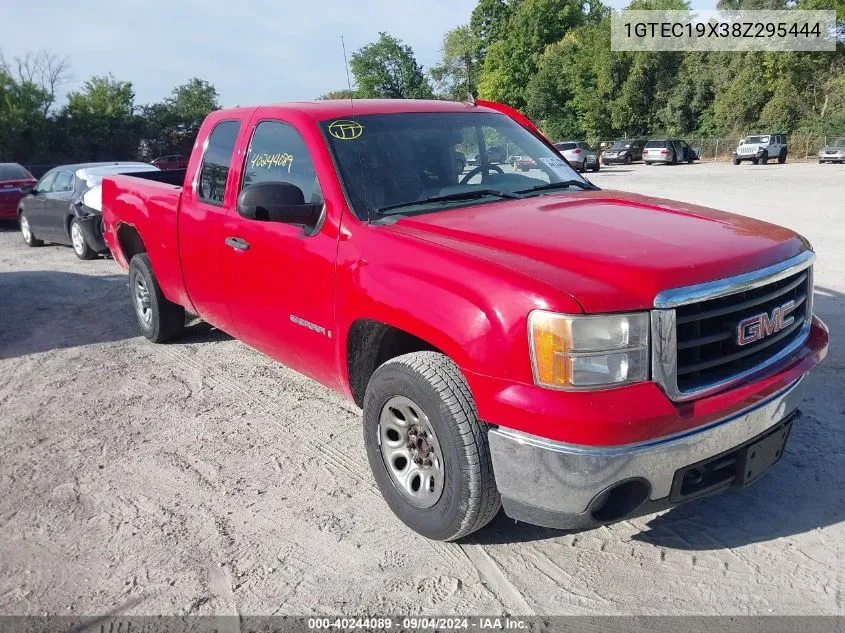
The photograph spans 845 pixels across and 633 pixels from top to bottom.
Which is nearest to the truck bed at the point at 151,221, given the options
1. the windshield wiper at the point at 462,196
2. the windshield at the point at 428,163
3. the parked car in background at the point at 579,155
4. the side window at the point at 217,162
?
the side window at the point at 217,162

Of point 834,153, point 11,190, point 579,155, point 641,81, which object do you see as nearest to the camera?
point 11,190

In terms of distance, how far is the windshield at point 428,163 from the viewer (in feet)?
11.8

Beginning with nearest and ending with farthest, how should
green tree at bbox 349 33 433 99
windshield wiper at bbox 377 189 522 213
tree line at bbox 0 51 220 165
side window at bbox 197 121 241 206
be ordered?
windshield wiper at bbox 377 189 522 213 → side window at bbox 197 121 241 206 → green tree at bbox 349 33 433 99 → tree line at bbox 0 51 220 165

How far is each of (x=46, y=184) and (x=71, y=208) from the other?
154cm

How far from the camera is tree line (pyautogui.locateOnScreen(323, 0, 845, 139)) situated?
45.7 metres

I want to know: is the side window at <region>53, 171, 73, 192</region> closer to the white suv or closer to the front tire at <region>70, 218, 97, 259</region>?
the front tire at <region>70, 218, 97, 259</region>

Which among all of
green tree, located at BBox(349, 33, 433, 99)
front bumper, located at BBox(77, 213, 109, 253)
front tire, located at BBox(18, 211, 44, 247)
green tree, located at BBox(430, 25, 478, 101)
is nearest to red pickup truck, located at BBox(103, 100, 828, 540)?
green tree, located at BBox(349, 33, 433, 99)

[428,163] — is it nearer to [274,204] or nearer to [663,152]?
[274,204]

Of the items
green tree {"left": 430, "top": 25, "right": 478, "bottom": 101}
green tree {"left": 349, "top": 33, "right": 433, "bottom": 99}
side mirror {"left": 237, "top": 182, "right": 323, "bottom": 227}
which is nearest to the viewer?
side mirror {"left": 237, "top": 182, "right": 323, "bottom": 227}

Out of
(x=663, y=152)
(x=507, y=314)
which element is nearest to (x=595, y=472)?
(x=507, y=314)

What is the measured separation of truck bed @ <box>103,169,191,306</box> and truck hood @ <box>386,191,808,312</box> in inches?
100

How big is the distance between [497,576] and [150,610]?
1414 millimetres

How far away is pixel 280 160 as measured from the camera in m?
4.03

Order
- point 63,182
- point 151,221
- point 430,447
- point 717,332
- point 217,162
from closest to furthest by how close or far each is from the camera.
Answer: point 717,332 < point 430,447 < point 217,162 < point 151,221 < point 63,182
